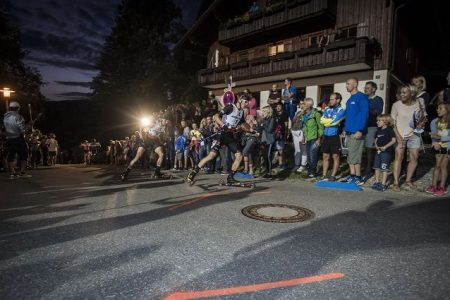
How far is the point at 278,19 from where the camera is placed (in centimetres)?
2044

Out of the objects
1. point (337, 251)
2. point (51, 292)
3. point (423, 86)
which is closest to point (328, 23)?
point (423, 86)

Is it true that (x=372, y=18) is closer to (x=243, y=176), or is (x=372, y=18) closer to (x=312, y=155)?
(x=312, y=155)

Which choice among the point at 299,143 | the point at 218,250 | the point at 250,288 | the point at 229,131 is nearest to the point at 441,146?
the point at 299,143

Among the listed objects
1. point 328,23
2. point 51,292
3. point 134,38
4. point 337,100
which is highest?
point 134,38

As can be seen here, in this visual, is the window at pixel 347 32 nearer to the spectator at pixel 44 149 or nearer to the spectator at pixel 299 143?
the spectator at pixel 299 143

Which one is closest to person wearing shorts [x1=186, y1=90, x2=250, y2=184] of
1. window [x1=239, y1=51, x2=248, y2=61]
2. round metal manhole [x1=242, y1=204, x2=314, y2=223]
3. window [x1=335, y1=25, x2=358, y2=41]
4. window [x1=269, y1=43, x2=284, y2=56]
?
round metal manhole [x1=242, y1=204, x2=314, y2=223]

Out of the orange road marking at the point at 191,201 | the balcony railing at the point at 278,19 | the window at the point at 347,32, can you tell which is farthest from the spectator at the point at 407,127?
the balcony railing at the point at 278,19

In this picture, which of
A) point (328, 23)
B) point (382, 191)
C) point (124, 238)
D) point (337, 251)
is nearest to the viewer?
point (337, 251)

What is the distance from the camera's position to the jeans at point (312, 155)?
8305 millimetres

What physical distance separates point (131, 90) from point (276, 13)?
2068cm

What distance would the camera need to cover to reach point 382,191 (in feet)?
21.4

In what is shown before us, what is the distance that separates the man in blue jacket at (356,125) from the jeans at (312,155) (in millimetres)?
1194

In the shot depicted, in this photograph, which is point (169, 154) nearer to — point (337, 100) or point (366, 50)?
point (337, 100)

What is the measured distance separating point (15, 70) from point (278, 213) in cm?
3416
